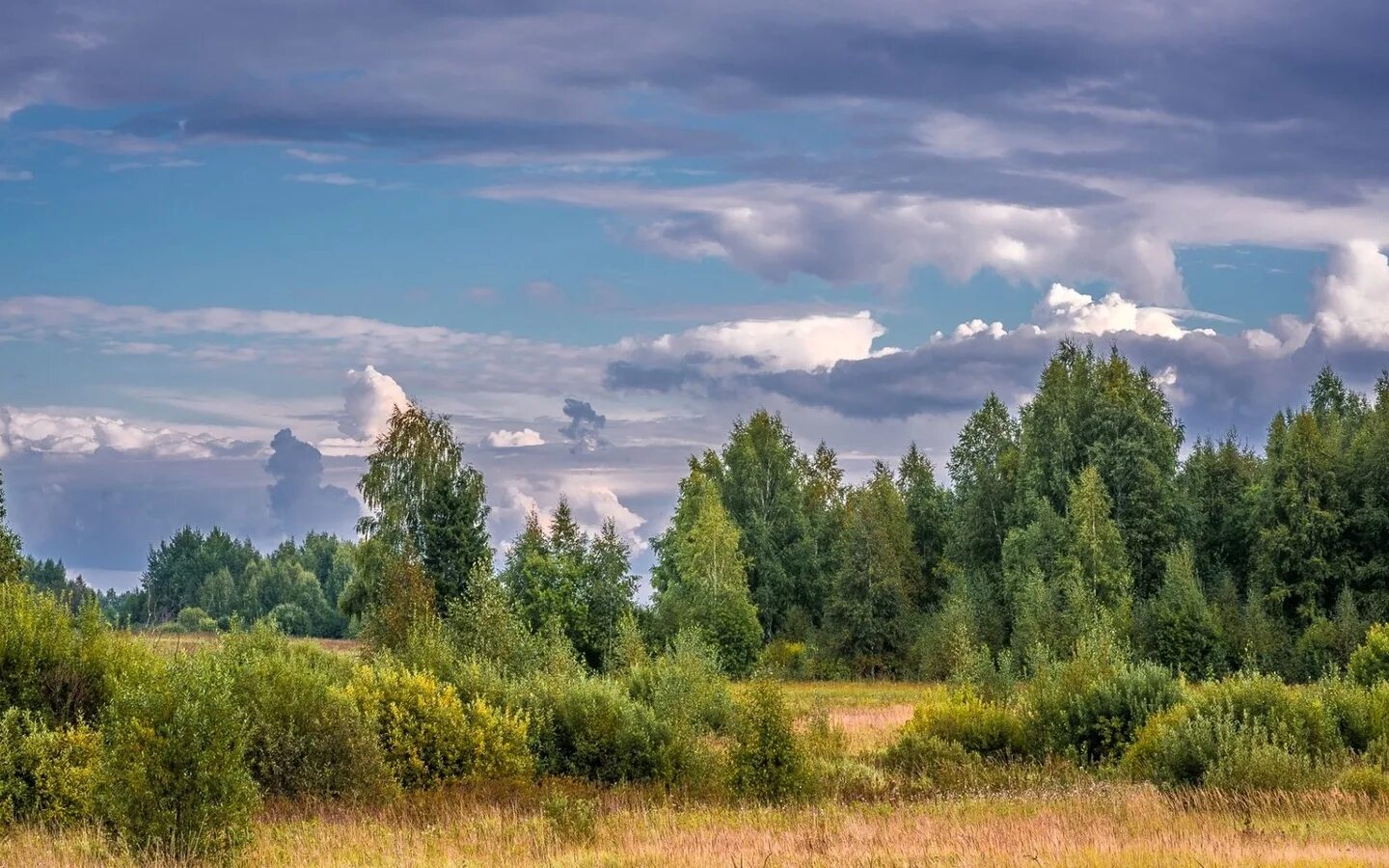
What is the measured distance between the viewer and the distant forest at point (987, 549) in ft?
215

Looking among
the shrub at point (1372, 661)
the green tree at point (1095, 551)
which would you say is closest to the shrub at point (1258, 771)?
the shrub at point (1372, 661)

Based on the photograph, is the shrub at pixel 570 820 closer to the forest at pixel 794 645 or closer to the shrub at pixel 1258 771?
the forest at pixel 794 645

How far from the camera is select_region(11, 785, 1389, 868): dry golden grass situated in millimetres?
18875

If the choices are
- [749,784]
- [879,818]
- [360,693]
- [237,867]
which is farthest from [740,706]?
[237,867]

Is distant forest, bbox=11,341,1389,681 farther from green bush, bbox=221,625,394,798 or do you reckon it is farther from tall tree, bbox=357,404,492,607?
green bush, bbox=221,625,394,798

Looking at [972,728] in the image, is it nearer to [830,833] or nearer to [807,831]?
[807,831]

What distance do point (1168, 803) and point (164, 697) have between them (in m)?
17.0

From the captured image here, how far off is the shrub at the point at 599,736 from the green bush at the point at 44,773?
10.3 metres

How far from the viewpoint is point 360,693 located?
98.0 ft

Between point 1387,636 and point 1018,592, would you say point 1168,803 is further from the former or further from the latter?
point 1018,592

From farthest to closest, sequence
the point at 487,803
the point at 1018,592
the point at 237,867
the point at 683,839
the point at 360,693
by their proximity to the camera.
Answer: the point at 1018,592 < the point at 360,693 < the point at 487,803 < the point at 683,839 < the point at 237,867

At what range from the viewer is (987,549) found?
282 ft

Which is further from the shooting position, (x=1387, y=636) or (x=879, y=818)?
(x=1387, y=636)

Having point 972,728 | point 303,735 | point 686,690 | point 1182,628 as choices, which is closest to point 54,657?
point 303,735
